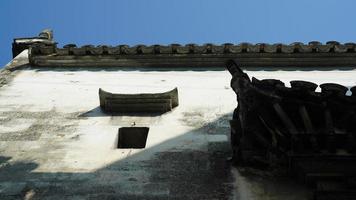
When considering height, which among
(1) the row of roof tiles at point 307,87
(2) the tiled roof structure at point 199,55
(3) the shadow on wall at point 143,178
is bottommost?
(3) the shadow on wall at point 143,178

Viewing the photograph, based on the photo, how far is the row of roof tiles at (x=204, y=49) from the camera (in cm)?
1520

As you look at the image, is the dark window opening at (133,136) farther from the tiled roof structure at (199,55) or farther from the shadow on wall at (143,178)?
the tiled roof structure at (199,55)

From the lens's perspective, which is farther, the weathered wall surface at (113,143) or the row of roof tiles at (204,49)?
the row of roof tiles at (204,49)

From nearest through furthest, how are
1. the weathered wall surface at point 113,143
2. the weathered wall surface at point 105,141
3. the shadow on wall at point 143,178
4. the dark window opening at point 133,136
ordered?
the shadow on wall at point 143,178 → the weathered wall surface at point 113,143 → the weathered wall surface at point 105,141 → the dark window opening at point 133,136

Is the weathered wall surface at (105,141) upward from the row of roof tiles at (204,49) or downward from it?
downward

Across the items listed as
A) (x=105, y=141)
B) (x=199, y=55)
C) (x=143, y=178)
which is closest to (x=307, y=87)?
(x=143, y=178)

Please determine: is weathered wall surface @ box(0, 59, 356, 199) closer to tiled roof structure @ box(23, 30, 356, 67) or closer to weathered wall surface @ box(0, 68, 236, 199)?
weathered wall surface @ box(0, 68, 236, 199)

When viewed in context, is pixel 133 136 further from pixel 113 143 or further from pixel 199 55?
pixel 199 55

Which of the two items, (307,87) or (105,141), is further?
(105,141)

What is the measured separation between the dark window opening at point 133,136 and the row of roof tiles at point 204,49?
469 cm

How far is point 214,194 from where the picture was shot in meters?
8.34

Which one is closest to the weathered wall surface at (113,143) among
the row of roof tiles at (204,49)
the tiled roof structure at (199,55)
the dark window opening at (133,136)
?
the dark window opening at (133,136)

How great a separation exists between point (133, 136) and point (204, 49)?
4.91m

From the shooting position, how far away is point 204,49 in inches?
603
